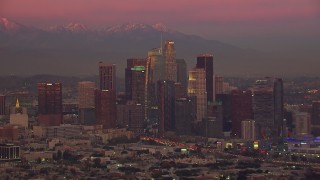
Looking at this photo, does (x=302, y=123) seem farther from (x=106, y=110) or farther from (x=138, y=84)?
(x=138, y=84)

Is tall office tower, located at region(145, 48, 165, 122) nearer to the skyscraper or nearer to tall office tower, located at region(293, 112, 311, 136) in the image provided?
the skyscraper

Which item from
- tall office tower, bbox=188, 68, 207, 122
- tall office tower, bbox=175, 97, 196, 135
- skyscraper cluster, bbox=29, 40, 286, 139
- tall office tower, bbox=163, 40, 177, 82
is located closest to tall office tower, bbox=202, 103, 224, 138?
skyscraper cluster, bbox=29, 40, 286, 139

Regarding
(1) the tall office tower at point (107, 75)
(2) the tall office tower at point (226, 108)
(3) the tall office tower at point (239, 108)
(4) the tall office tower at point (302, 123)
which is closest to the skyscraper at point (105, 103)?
(1) the tall office tower at point (107, 75)

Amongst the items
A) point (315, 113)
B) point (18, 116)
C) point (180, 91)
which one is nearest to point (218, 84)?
point (180, 91)

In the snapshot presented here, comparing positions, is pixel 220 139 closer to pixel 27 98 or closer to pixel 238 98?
pixel 238 98

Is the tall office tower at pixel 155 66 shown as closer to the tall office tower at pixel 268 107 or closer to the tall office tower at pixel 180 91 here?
the tall office tower at pixel 180 91

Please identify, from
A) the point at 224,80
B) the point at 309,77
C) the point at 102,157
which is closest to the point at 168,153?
the point at 102,157
